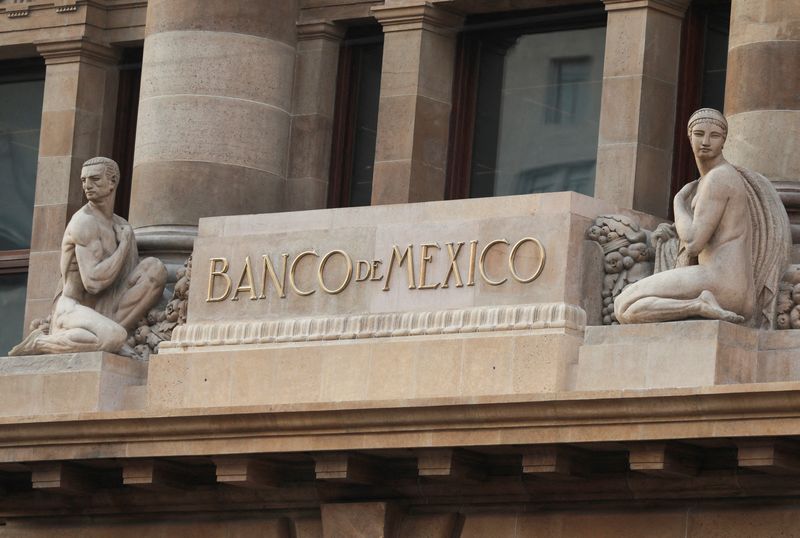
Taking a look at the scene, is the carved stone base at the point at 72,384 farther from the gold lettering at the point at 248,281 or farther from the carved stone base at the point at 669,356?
the carved stone base at the point at 669,356

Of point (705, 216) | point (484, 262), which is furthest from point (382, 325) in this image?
point (705, 216)

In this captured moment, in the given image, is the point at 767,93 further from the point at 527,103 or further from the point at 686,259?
the point at 527,103

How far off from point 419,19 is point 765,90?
6375mm

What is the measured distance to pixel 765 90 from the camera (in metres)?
27.9

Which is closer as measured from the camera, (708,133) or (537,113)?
(708,133)

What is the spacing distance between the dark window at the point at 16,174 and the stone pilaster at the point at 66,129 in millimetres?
735

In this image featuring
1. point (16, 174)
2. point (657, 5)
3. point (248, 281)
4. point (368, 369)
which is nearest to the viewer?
point (368, 369)

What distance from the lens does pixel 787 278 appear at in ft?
87.2

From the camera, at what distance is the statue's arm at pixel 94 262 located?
100 feet

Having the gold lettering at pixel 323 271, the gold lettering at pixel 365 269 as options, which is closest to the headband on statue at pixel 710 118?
the gold lettering at pixel 365 269

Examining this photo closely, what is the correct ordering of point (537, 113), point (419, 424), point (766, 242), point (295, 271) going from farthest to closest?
point (537, 113) < point (295, 271) < point (766, 242) < point (419, 424)

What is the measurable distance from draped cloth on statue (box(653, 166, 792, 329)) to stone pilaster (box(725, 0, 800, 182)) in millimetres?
864

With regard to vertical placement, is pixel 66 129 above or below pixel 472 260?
above

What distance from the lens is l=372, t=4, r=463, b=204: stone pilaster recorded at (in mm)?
32938
